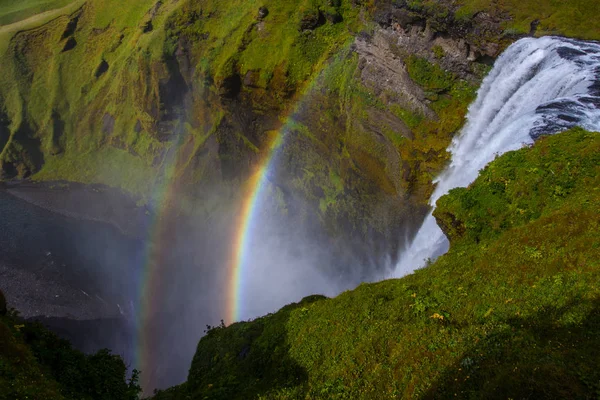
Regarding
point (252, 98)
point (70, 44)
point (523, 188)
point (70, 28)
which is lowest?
point (523, 188)

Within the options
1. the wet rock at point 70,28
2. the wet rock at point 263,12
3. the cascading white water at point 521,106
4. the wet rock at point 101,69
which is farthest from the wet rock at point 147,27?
the cascading white water at point 521,106

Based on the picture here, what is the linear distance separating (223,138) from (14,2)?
91179 millimetres

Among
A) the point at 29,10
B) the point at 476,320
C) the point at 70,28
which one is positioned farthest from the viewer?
the point at 29,10

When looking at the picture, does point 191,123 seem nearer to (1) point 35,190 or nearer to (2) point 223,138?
(2) point 223,138

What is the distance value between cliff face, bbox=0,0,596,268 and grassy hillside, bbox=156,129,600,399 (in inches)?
615

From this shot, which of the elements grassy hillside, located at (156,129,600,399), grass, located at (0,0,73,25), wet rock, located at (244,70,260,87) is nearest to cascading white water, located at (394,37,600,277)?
grassy hillside, located at (156,129,600,399)

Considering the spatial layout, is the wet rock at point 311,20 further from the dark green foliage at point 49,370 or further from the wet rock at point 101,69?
the wet rock at point 101,69

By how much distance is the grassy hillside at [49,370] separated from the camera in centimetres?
1004

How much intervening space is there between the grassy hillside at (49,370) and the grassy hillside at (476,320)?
247 centimetres

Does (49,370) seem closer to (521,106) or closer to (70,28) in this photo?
(521,106)

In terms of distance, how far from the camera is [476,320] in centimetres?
1127

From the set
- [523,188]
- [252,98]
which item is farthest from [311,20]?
[523,188]

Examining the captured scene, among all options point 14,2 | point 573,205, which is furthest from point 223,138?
point 14,2

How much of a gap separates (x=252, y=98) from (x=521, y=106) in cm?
3314
